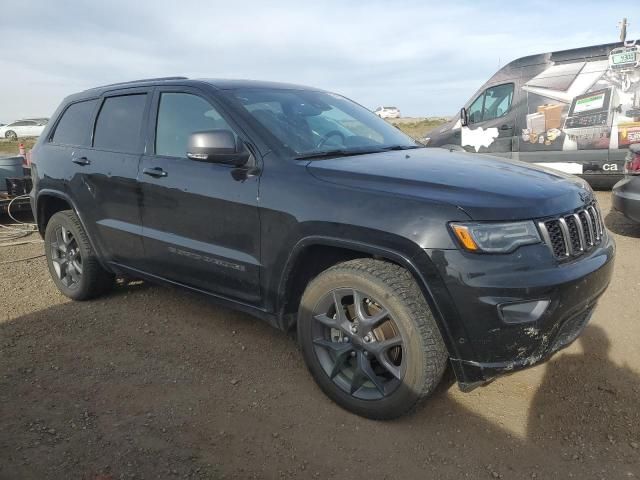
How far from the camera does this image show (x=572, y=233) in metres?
2.59

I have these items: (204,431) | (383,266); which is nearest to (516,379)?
(383,266)

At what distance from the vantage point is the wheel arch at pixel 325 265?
245 cm

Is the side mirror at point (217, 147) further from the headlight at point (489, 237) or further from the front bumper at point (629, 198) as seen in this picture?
the front bumper at point (629, 198)

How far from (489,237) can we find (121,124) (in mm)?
2939

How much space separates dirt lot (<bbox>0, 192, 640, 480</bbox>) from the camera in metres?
2.45

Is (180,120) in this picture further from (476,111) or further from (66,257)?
(476,111)

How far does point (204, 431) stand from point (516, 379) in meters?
1.85

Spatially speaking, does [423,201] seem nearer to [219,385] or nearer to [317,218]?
[317,218]

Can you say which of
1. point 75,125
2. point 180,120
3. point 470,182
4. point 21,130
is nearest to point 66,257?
point 75,125

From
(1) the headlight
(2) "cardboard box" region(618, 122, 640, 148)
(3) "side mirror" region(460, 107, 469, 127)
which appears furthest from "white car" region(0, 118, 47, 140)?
(1) the headlight

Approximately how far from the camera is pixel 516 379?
10.5ft

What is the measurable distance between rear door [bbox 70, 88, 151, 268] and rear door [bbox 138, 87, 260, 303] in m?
0.14

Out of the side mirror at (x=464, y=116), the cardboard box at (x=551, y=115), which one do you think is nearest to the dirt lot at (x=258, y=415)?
the cardboard box at (x=551, y=115)

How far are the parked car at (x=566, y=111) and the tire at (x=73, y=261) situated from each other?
638 cm
